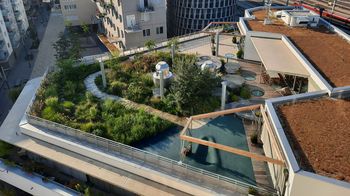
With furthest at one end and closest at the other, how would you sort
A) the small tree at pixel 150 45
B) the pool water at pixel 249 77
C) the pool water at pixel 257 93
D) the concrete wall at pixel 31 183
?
the small tree at pixel 150 45, the pool water at pixel 249 77, the pool water at pixel 257 93, the concrete wall at pixel 31 183

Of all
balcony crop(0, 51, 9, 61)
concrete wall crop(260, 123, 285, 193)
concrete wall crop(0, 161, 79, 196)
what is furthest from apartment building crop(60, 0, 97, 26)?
concrete wall crop(260, 123, 285, 193)

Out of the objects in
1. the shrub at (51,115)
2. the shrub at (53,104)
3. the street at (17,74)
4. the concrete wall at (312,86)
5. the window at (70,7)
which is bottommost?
the street at (17,74)

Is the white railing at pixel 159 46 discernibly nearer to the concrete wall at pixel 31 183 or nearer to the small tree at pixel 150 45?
the small tree at pixel 150 45

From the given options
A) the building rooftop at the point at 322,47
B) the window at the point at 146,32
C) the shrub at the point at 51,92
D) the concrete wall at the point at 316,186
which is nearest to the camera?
the concrete wall at the point at 316,186

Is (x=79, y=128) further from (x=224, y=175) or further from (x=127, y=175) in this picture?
(x=224, y=175)

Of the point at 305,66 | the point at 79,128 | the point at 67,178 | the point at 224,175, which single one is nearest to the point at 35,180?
the point at 67,178

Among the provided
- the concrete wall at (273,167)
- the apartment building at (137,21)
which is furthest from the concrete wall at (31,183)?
the apartment building at (137,21)

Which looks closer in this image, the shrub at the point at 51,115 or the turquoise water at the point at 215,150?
the turquoise water at the point at 215,150

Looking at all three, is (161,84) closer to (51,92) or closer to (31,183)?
(51,92)

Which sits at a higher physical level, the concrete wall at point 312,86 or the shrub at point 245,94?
the concrete wall at point 312,86
